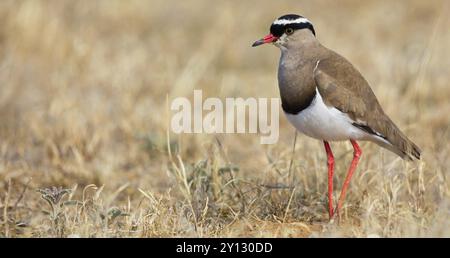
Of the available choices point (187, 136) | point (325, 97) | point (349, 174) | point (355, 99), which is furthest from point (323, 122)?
point (187, 136)

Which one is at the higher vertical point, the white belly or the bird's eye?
the bird's eye

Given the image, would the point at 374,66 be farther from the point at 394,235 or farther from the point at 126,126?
the point at 394,235

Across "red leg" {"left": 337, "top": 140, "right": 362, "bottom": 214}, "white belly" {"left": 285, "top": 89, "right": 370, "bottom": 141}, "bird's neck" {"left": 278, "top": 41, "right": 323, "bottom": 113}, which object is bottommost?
"red leg" {"left": 337, "top": 140, "right": 362, "bottom": 214}

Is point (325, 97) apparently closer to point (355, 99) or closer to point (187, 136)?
point (355, 99)

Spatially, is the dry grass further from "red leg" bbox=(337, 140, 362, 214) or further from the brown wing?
the brown wing

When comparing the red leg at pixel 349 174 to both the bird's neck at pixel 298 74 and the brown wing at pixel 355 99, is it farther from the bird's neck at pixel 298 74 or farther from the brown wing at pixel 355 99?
the bird's neck at pixel 298 74

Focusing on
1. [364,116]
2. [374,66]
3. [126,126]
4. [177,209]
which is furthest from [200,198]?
[374,66]

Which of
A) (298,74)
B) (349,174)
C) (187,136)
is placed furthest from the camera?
(187,136)

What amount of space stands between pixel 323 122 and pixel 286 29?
722 millimetres

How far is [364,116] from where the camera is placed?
467cm

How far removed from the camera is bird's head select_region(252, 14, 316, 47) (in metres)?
4.85

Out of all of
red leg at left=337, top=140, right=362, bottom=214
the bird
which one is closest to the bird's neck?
the bird

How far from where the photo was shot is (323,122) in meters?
4.46

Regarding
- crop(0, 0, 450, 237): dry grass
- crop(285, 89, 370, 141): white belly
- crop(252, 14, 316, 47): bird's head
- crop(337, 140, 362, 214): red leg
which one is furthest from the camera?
crop(252, 14, 316, 47): bird's head
